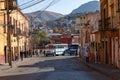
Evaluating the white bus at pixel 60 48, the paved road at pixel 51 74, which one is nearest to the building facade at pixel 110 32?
the paved road at pixel 51 74

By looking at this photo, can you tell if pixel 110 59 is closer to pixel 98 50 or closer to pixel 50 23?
pixel 98 50

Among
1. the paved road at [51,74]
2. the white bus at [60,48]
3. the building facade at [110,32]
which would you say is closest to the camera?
the paved road at [51,74]

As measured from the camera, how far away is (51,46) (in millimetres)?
83562

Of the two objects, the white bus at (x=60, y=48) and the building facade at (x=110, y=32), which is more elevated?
the building facade at (x=110, y=32)

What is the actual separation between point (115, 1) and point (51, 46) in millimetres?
51071

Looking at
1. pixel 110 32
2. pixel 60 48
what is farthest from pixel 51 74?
pixel 60 48

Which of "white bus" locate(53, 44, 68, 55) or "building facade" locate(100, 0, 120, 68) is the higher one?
"building facade" locate(100, 0, 120, 68)

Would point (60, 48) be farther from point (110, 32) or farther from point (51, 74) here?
point (51, 74)

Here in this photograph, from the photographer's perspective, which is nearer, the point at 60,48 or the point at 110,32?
the point at 110,32

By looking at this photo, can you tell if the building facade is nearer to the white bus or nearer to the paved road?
the paved road

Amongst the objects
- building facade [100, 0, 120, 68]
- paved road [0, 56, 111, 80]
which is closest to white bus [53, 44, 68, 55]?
building facade [100, 0, 120, 68]

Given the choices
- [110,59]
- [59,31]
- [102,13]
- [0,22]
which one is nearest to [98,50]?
[102,13]

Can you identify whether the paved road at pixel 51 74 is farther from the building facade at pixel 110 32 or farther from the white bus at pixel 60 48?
the white bus at pixel 60 48

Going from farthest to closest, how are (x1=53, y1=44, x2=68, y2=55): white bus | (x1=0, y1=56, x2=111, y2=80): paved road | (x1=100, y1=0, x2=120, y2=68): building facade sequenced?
(x1=53, y1=44, x2=68, y2=55): white bus < (x1=100, y1=0, x2=120, y2=68): building facade < (x1=0, y1=56, x2=111, y2=80): paved road
